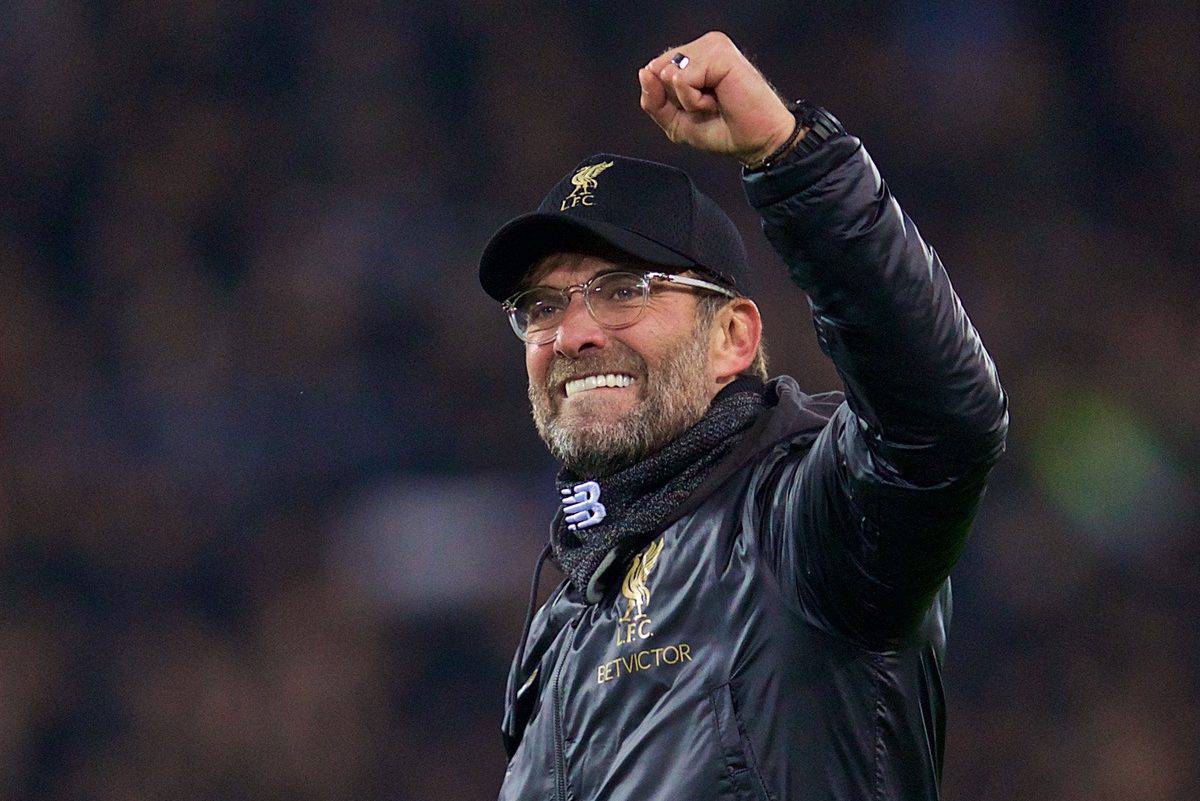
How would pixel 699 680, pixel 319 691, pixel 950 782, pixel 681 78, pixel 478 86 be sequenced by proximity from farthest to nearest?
pixel 478 86 → pixel 319 691 → pixel 950 782 → pixel 699 680 → pixel 681 78

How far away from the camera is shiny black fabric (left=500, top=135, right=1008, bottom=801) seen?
1.40m

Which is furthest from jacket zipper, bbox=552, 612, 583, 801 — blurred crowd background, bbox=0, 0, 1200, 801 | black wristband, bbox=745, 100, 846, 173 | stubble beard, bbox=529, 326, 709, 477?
blurred crowd background, bbox=0, 0, 1200, 801

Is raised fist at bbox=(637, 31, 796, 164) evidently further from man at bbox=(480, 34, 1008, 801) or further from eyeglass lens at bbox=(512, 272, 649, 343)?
eyeglass lens at bbox=(512, 272, 649, 343)

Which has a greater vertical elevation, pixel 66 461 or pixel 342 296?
pixel 342 296

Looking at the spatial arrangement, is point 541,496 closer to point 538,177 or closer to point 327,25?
point 538,177

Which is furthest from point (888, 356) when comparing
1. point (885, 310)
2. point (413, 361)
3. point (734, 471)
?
point (413, 361)

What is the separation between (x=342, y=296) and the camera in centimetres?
495

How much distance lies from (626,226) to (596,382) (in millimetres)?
197

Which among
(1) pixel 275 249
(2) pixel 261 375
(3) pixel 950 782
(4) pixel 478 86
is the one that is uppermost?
(4) pixel 478 86

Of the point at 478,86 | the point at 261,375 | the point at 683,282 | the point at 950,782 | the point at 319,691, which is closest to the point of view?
the point at 683,282

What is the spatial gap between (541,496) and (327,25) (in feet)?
5.90

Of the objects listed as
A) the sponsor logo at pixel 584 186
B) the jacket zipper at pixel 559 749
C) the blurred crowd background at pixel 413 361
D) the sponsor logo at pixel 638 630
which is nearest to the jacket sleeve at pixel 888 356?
the sponsor logo at pixel 638 630

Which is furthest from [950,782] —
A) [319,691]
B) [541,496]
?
[319,691]

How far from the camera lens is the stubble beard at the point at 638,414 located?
1.94m
